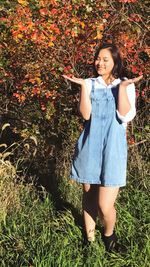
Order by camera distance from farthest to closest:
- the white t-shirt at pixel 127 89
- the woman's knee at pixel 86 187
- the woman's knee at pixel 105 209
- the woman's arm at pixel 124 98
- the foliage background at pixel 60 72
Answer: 1. the foliage background at pixel 60 72
2. the woman's knee at pixel 86 187
3. the woman's knee at pixel 105 209
4. the white t-shirt at pixel 127 89
5. the woman's arm at pixel 124 98

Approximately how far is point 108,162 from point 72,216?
0.98m

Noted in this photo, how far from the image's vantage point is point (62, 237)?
13.8ft

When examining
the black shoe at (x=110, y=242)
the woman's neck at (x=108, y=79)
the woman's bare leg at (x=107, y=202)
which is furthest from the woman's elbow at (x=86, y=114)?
the black shoe at (x=110, y=242)

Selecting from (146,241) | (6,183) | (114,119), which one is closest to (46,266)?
(146,241)

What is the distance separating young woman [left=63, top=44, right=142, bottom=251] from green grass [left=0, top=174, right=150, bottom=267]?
1.04 ft

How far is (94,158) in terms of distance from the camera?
3.85 metres

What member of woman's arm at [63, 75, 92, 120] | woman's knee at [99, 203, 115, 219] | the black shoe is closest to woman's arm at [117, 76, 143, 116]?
woman's arm at [63, 75, 92, 120]

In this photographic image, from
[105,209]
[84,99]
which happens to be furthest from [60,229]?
Answer: [84,99]

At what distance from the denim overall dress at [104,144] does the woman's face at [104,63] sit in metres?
0.10

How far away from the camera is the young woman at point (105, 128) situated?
3.77 m

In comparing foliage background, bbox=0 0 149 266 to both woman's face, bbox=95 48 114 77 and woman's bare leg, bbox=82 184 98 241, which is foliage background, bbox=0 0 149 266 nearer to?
woman's bare leg, bbox=82 184 98 241

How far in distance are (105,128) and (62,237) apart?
3.25 ft

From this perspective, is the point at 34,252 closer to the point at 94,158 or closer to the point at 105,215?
the point at 105,215

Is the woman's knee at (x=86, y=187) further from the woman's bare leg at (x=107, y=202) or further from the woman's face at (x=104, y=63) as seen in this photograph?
the woman's face at (x=104, y=63)
